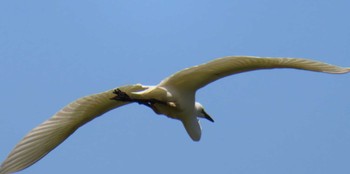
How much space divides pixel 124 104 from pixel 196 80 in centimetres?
137

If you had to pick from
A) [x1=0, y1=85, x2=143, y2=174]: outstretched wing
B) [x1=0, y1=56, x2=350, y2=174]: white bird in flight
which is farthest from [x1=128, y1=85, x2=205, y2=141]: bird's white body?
[x1=0, y1=85, x2=143, y2=174]: outstretched wing

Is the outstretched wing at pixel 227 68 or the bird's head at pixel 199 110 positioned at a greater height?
the outstretched wing at pixel 227 68

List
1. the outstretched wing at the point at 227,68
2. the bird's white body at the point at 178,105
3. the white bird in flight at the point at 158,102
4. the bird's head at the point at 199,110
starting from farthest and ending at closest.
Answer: the bird's head at the point at 199,110 < the bird's white body at the point at 178,105 < the white bird in flight at the point at 158,102 < the outstretched wing at the point at 227,68

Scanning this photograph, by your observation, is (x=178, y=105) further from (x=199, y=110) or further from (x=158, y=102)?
(x=199, y=110)

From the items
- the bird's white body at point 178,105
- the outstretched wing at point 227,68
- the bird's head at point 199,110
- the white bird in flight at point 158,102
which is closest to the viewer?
the outstretched wing at point 227,68

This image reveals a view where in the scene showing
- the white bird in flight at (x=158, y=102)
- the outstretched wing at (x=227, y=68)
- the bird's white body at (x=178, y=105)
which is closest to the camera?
the outstretched wing at (x=227, y=68)

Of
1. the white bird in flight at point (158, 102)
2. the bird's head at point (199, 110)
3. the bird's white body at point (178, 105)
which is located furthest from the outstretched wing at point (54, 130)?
the bird's head at point (199, 110)

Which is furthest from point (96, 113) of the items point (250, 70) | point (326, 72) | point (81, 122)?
point (326, 72)

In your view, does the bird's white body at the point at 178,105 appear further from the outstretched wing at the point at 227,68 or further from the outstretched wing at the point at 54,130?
the outstretched wing at the point at 54,130

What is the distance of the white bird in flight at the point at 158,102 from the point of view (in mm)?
10578

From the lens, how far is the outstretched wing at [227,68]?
10.4 metres

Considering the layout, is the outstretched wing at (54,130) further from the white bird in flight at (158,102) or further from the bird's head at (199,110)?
the bird's head at (199,110)

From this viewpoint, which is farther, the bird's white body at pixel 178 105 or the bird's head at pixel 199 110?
the bird's head at pixel 199 110

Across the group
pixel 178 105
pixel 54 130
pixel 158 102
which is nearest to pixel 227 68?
pixel 178 105
